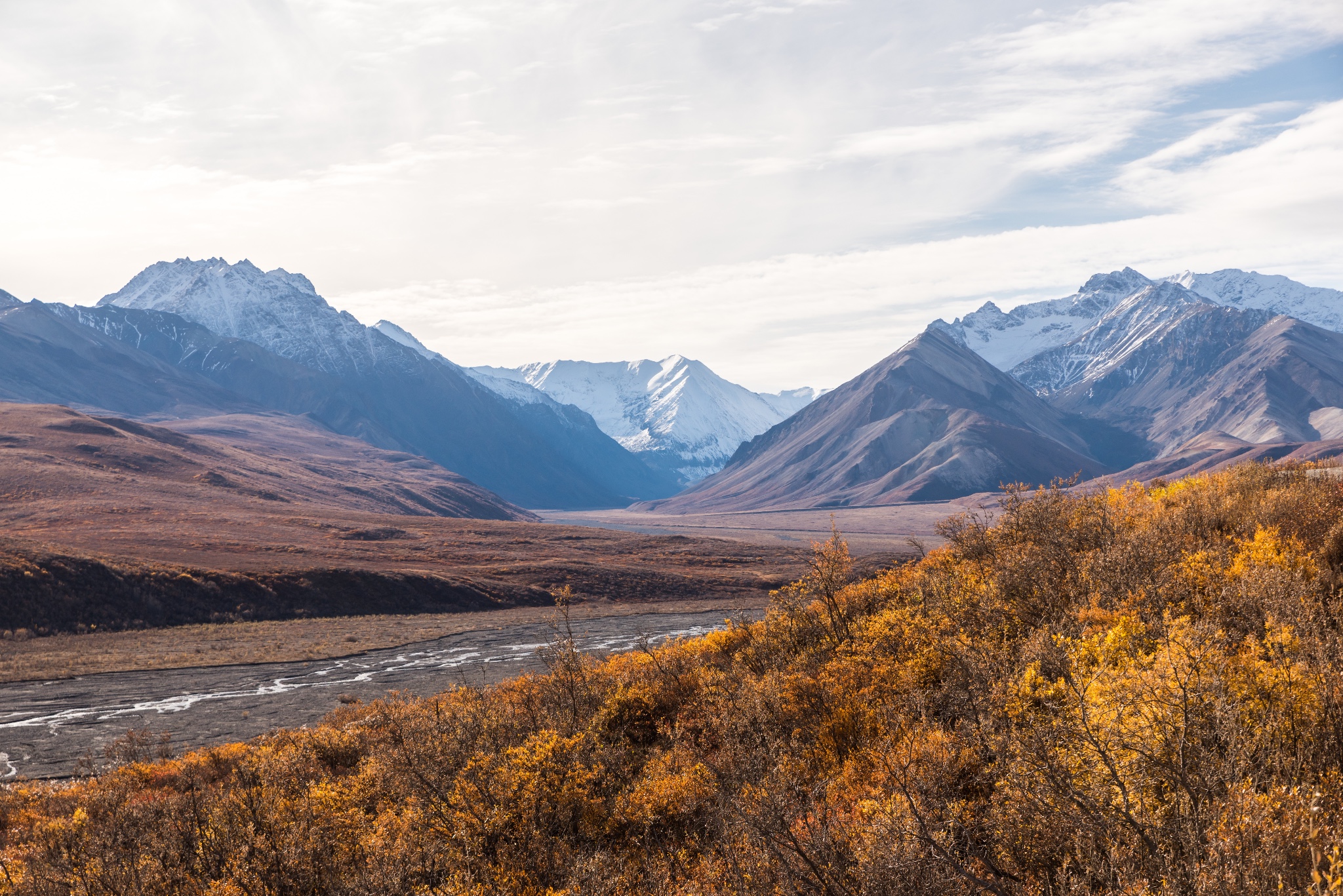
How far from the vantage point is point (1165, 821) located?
584 cm

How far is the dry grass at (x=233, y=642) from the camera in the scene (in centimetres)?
3728

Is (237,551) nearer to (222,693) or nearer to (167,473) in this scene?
(222,693)

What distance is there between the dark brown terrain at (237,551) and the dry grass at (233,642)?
377 centimetres

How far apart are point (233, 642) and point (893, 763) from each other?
47.1 meters

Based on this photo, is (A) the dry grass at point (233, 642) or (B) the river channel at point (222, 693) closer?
(B) the river channel at point (222, 693)

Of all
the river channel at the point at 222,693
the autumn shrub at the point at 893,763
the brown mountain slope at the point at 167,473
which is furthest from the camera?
the brown mountain slope at the point at 167,473

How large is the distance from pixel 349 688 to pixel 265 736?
40.1 ft

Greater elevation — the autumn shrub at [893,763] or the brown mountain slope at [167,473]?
the brown mountain slope at [167,473]

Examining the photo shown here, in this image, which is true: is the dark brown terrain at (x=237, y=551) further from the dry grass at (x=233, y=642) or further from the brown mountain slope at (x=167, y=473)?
the dry grass at (x=233, y=642)

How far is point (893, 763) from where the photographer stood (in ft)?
28.6

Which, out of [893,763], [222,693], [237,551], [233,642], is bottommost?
[233,642]

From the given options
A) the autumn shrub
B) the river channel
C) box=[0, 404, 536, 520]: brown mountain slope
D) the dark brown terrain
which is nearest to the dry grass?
the river channel

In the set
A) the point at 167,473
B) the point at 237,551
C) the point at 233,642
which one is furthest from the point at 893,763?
the point at 167,473

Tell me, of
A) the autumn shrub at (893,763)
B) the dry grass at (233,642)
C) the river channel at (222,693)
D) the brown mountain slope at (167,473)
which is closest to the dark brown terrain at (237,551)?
the brown mountain slope at (167,473)
